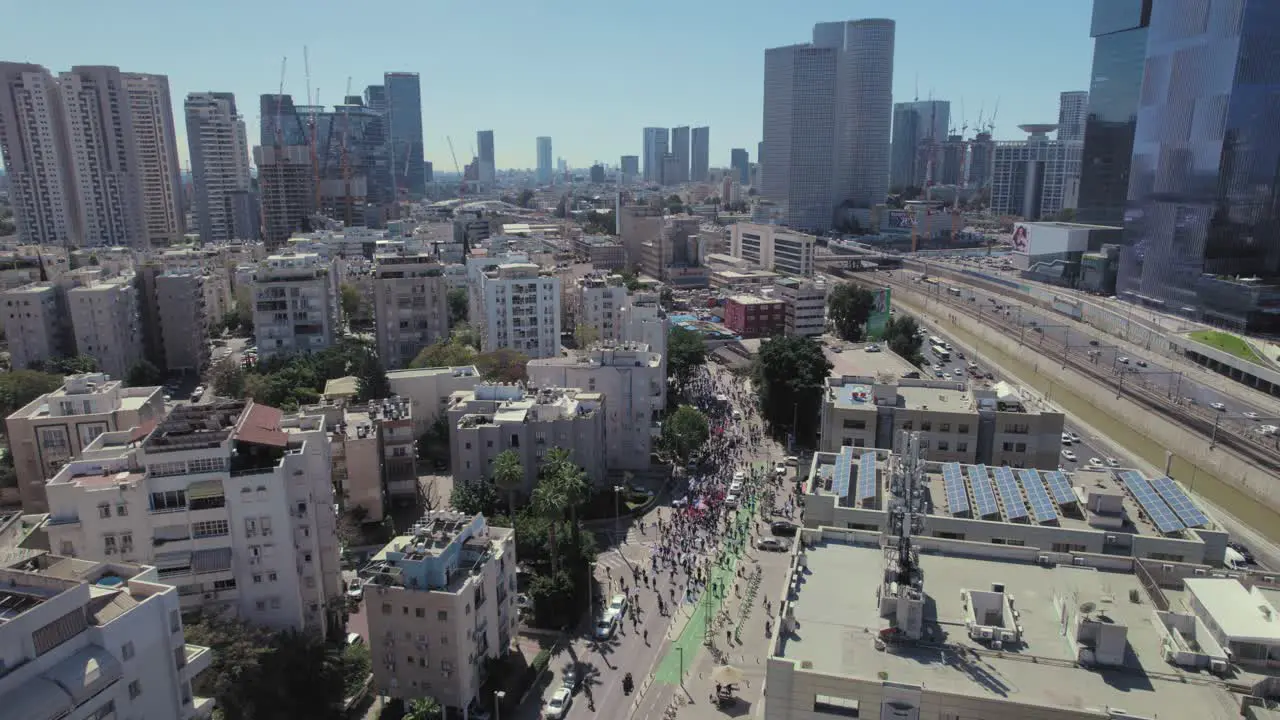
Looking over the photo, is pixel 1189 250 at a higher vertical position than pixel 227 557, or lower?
higher

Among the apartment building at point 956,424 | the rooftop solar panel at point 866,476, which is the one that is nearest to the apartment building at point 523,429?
the apartment building at point 956,424

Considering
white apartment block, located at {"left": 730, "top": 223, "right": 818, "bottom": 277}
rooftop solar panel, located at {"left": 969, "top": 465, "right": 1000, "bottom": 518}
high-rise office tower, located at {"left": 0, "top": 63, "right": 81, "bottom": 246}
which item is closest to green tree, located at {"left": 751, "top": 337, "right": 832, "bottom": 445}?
rooftop solar panel, located at {"left": 969, "top": 465, "right": 1000, "bottom": 518}

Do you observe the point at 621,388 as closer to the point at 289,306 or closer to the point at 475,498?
the point at 475,498

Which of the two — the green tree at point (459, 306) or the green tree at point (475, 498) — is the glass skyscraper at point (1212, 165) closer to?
the green tree at point (475, 498)

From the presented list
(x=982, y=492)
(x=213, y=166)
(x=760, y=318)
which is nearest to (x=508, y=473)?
(x=982, y=492)

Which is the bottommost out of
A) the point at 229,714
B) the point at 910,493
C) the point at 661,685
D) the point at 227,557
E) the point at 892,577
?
the point at 661,685

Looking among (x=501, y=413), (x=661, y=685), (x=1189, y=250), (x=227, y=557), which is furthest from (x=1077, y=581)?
(x=1189, y=250)

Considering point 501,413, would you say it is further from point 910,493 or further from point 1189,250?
point 1189,250

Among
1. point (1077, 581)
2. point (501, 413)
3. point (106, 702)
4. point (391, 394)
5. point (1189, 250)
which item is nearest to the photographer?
point (106, 702)
